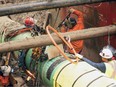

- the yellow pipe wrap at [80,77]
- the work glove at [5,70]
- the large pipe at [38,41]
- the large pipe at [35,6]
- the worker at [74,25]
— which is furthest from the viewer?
the worker at [74,25]

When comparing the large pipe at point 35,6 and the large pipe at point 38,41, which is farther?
the large pipe at point 35,6

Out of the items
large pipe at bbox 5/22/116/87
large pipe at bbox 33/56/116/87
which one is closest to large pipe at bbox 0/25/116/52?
large pipe at bbox 5/22/116/87

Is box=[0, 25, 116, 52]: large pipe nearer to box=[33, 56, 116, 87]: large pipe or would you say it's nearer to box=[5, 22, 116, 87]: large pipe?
box=[5, 22, 116, 87]: large pipe

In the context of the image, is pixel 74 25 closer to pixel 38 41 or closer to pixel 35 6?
pixel 35 6

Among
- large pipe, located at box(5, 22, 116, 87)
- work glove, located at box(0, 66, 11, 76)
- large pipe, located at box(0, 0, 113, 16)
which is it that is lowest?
work glove, located at box(0, 66, 11, 76)

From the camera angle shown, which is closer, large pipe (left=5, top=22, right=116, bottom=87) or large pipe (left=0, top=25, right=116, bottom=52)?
large pipe (left=5, top=22, right=116, bottom=87)

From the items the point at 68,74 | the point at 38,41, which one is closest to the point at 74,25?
the point at 38,41

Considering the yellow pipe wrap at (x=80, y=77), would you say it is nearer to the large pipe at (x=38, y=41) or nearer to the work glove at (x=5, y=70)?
the large pipe at (x=38, y=41)

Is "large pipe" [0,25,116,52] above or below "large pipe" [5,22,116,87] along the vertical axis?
above

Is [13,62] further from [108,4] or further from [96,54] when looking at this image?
[108,4]

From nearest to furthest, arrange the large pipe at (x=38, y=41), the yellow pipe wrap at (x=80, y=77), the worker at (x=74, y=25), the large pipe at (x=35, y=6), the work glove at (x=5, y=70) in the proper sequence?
the yellow pipe wrap at (x=80, y=77) < the large pipe at (x=38, y=41) < the large pipe at (x=35, y=6) < the work glove at (x=5, y=70) < the worker at (x=74, y=25)

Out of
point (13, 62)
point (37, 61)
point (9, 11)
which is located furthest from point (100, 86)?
point (13, 62)

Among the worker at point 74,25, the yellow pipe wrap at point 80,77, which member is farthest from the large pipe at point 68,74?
the worker at point 74,25

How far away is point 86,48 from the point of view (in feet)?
33.7
